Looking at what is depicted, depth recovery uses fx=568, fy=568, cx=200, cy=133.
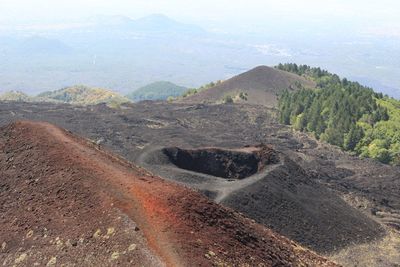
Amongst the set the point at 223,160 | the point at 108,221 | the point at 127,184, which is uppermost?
the point at 127,184

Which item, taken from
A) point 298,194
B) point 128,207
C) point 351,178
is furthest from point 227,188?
point 351,178

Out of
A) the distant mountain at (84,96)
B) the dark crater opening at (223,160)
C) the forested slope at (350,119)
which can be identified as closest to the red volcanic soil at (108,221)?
the dark crater opening at (223,160)

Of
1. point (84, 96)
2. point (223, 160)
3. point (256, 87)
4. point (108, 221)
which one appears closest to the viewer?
point (108, 221)

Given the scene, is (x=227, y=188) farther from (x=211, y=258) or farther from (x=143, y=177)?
(x=211, y=258)

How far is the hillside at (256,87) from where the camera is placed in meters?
117

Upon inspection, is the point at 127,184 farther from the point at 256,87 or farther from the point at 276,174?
the point at 256,87

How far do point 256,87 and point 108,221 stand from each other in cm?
10672

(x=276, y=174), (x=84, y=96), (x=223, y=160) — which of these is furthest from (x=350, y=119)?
(x=84, y=96)

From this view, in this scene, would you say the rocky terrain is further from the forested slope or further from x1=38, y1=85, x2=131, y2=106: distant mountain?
x1=38, y1=85, x2=131, y2=106: distant mountain

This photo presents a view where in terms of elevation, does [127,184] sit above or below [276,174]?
above

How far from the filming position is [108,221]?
18.7 m

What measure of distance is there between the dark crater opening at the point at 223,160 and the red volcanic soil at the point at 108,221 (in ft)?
61.5

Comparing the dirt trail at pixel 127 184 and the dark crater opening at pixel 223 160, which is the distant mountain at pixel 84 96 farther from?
the dirt trail at pixel 127 184

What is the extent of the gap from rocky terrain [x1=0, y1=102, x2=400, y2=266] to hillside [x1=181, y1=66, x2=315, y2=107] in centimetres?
2286
